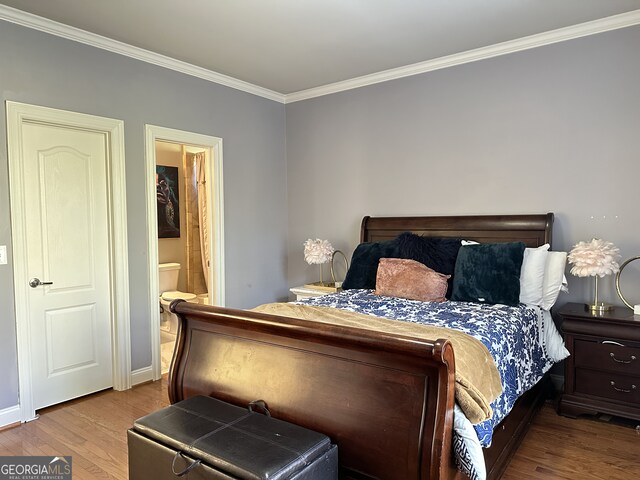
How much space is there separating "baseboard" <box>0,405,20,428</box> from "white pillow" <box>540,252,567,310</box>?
3.71 metres

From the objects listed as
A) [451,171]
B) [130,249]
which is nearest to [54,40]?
[130,249]

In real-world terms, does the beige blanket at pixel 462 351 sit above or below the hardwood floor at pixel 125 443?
above

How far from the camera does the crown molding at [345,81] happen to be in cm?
306

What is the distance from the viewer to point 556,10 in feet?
9.77

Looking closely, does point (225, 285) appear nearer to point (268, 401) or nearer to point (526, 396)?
point (268, 401)

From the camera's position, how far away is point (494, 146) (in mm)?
3703

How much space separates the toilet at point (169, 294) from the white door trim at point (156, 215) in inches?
44.3

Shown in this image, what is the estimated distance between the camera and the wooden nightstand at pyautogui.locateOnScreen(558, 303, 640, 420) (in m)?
2.83

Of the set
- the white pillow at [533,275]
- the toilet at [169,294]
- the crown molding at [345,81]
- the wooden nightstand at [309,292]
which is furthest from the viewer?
the toilet at [169,294]

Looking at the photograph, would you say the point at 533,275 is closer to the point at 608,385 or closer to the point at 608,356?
the point at 608,356

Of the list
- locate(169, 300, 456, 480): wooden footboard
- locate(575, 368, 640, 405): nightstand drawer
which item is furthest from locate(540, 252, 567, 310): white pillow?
locate(169, 300, 456, 480): wooden footboard

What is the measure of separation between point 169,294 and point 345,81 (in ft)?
10.7

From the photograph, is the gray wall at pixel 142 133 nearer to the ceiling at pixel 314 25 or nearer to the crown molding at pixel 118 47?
the crown molding at pixel 118 47

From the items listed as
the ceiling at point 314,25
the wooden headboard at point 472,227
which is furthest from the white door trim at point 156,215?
the wooden headboard at point 472,227
